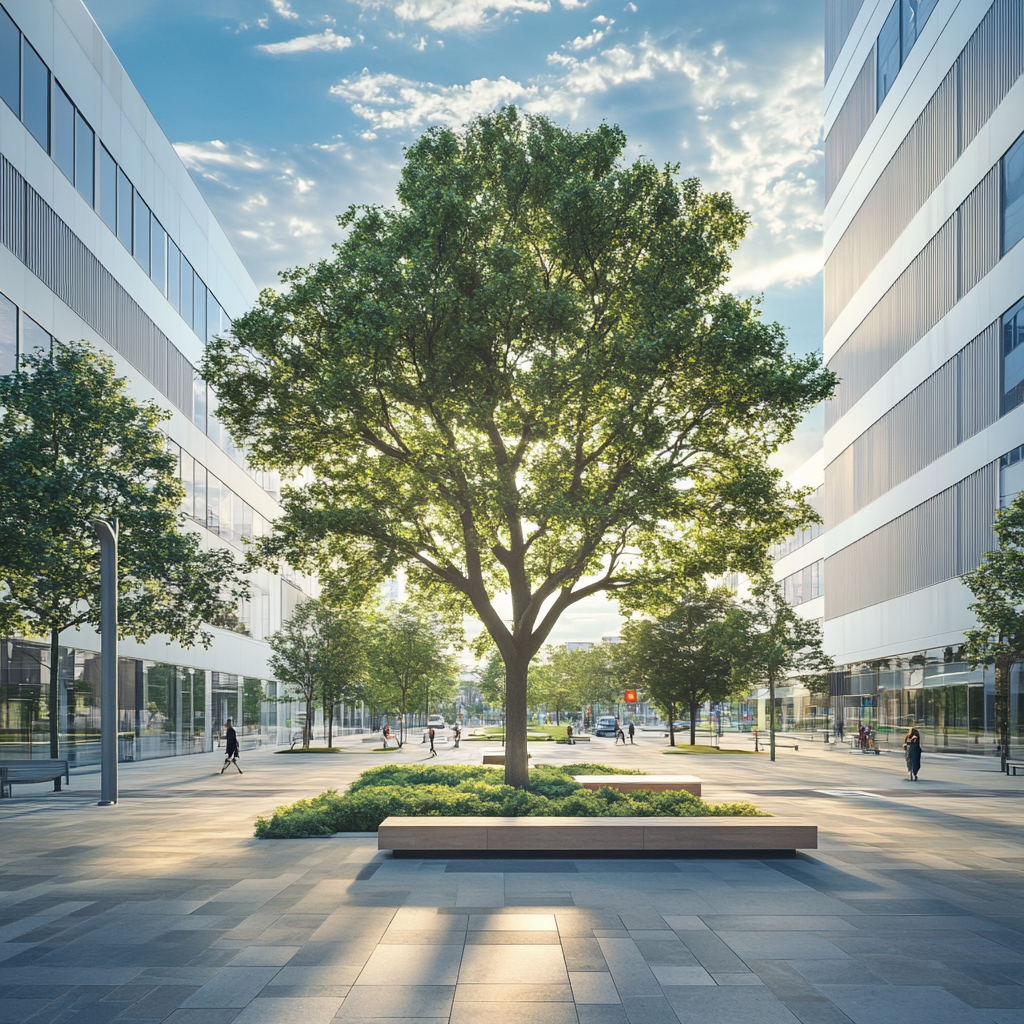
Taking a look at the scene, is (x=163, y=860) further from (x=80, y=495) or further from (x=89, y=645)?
(x=89, y=645)

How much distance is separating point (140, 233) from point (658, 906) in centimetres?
3751

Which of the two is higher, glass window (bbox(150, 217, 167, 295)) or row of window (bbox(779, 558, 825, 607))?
glass window (bbox(150, 217, 167, 295))

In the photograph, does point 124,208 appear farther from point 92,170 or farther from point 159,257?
point 159,257

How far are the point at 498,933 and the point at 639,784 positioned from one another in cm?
1073

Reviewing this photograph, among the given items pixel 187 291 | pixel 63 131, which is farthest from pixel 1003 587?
pixel 187 291

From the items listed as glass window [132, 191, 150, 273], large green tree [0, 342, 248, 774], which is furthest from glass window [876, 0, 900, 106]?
large green tree [0, 342, 248, 774]

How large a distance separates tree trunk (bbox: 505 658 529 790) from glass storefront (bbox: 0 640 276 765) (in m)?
16.6

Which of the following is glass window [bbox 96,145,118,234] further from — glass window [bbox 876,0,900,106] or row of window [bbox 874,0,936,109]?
glass window [bbox 876,0,900,106]

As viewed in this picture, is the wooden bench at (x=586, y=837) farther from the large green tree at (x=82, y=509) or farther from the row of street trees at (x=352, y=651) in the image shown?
the row of street trees at (x=352, y=651)

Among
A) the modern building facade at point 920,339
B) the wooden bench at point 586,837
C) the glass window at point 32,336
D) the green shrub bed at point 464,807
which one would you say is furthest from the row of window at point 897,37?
the wooden bench at point 586,837

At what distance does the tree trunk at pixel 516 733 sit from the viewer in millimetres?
17969

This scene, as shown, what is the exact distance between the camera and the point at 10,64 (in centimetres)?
2814

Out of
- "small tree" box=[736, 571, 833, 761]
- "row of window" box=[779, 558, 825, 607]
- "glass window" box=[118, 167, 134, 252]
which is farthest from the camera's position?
"row of window" box=[779, 558, 825, 607]

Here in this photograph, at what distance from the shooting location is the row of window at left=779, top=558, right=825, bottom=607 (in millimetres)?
74688
